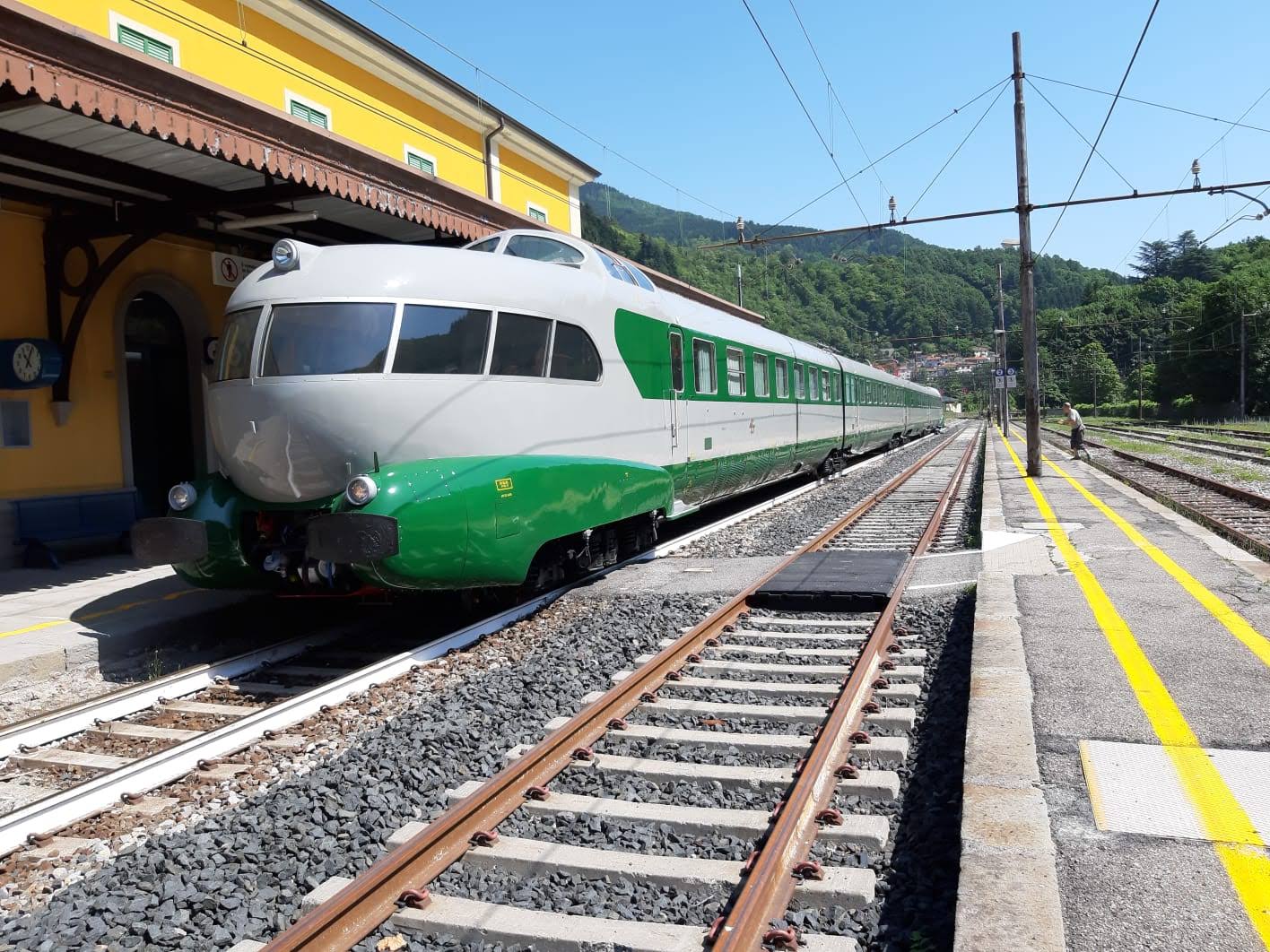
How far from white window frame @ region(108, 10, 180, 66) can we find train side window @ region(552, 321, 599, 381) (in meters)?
7.06

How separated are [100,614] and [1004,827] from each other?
709cm

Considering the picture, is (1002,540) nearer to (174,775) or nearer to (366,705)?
(366,705)

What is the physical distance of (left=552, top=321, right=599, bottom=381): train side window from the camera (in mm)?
7730

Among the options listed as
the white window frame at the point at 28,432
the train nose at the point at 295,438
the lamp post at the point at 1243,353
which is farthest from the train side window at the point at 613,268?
the lamp post at the point at 1243,353

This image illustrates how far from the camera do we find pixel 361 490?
236 inches

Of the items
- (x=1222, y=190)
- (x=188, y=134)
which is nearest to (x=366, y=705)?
(x=188, y=134)

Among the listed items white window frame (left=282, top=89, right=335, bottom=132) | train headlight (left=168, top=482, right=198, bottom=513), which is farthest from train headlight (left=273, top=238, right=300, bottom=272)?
white window frame (left=282, top=89, right=335, bottom=132)

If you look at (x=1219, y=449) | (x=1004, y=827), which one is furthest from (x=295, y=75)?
(x=1219, y=449)

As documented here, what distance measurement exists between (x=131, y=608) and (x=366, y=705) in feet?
11.1

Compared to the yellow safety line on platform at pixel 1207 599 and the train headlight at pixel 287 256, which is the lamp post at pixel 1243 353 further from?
the train headlight at pixel 287 256

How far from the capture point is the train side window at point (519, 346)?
707 centimetres

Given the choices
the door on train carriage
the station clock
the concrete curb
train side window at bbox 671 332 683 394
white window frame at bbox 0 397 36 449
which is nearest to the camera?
the concrete curb

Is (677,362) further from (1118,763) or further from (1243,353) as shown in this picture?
(1243,353)

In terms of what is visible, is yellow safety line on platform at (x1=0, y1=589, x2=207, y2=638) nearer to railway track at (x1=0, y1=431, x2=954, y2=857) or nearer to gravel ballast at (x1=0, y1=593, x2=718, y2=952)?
railway track at (x1=0, y1=431, x2=954, y2=857)
